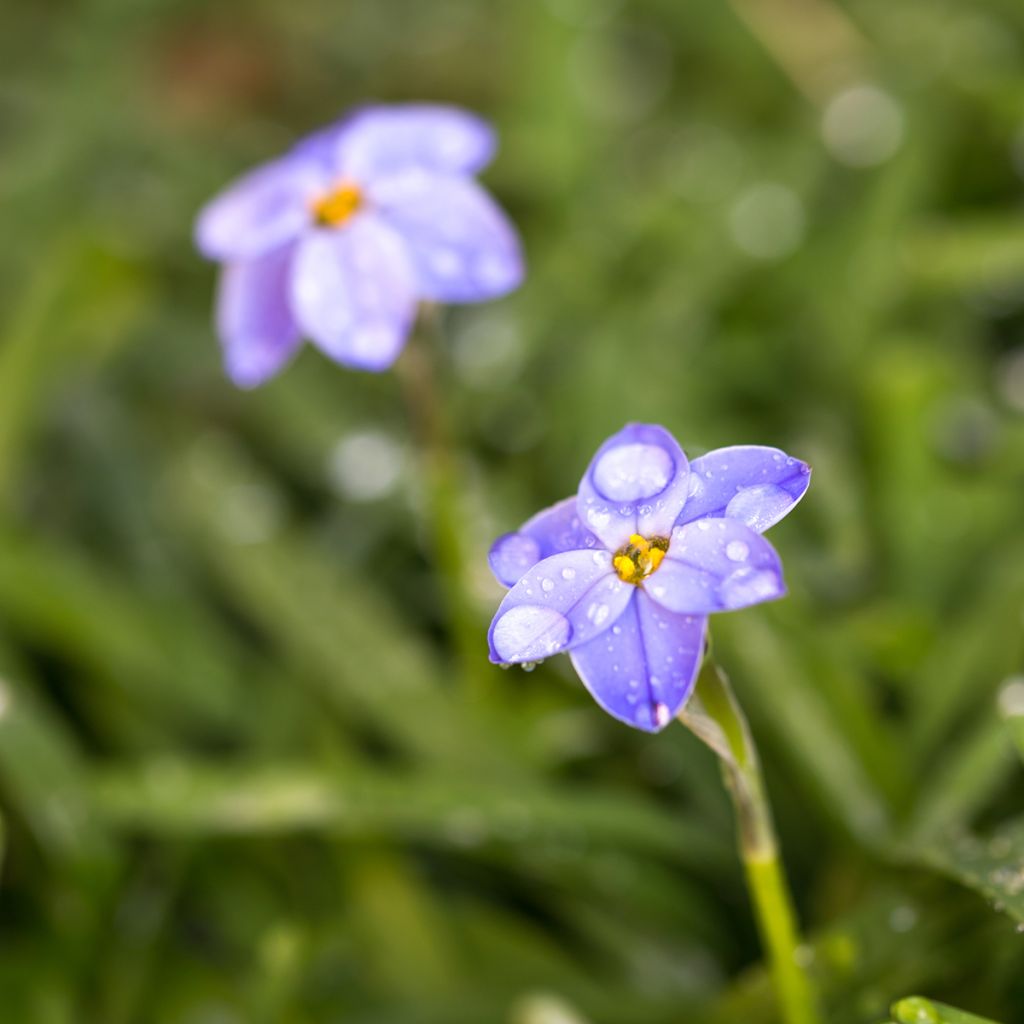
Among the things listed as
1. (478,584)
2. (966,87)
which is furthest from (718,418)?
(966,87)

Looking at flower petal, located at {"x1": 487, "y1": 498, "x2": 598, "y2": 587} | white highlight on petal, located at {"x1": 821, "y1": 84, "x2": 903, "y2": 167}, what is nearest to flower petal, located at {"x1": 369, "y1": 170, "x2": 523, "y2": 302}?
flower petal, located at {"x1": 487, "y1": 498, "x2": 598, "y2": 587}

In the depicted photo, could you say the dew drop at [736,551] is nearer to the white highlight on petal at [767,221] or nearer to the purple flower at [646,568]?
the purple flower at [646,568]

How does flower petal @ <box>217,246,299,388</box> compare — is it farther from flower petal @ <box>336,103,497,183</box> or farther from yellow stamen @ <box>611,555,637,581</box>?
yellow stamen @ <box>611,555,637,581</box>

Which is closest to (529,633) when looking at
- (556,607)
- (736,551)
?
(556,607)

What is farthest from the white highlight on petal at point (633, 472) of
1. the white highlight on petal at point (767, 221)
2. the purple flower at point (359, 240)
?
the white highlight on petal at point (767, 221)

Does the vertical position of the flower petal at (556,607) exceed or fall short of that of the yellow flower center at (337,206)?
it falls short
